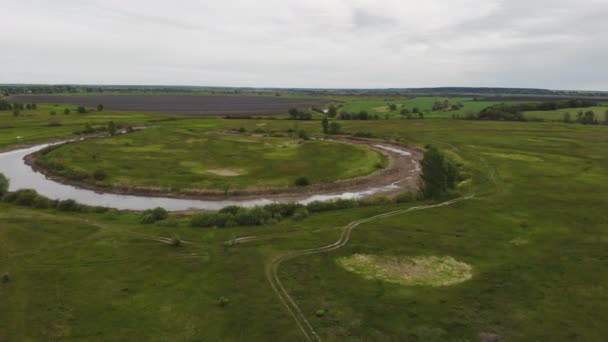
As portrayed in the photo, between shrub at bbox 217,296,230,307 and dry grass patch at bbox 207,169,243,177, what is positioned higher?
dry grass patch at bbox 207,169,243,177

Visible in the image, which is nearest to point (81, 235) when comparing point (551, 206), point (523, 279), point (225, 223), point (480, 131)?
point (225, 223)

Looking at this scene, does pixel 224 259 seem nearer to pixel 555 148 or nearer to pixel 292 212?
pixel 292 212

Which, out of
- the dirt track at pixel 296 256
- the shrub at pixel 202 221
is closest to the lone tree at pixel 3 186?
the shrub at pixel 202 221

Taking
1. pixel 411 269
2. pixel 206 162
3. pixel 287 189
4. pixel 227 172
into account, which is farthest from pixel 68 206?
pixel 411 269

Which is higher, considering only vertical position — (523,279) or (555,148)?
(555,148)

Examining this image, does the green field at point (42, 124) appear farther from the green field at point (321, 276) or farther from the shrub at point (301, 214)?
the shrub at point (301, 214)

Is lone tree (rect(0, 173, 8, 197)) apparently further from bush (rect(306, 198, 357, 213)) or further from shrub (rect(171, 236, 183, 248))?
bush (rect(306, 198, 357, 213))

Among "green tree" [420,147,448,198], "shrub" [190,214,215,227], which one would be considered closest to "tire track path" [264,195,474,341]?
"green tree" [420,147,448,198]
